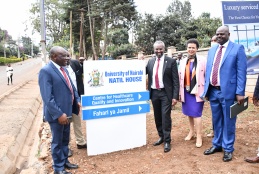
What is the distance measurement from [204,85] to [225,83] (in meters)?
0.54

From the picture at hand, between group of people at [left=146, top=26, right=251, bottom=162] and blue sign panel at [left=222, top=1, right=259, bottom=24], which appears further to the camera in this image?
blue sign panel at [left=222, top=1, right=259, bottom=24]

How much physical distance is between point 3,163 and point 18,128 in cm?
263

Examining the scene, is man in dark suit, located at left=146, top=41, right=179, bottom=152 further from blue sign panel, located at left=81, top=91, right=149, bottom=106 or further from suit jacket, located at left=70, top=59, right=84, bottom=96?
suit jacket, located at left=70, top=59, right=84, bottom=96

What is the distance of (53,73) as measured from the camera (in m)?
3.37

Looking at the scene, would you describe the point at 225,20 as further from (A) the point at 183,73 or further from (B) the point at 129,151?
(B) the point at 129,151

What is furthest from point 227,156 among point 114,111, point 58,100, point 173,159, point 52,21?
point 52,21

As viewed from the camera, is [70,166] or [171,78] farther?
[171,78]

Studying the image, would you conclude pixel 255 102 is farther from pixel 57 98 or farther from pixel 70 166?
pixel 70 166

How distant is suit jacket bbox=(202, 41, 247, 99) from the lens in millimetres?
3516

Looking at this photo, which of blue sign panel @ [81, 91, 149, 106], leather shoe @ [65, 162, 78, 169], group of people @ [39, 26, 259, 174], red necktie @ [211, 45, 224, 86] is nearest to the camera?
group of people @ [39, 26, 259, 174]

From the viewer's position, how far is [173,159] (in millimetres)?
4027

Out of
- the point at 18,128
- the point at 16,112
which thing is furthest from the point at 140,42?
the point at 18,128

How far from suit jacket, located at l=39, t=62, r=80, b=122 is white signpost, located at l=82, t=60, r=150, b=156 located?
658 millimetres

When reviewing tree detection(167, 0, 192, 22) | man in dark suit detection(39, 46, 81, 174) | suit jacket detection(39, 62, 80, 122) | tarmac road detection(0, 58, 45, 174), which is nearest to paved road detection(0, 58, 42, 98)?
tarmac road detection(0, 58, 45, 174)
